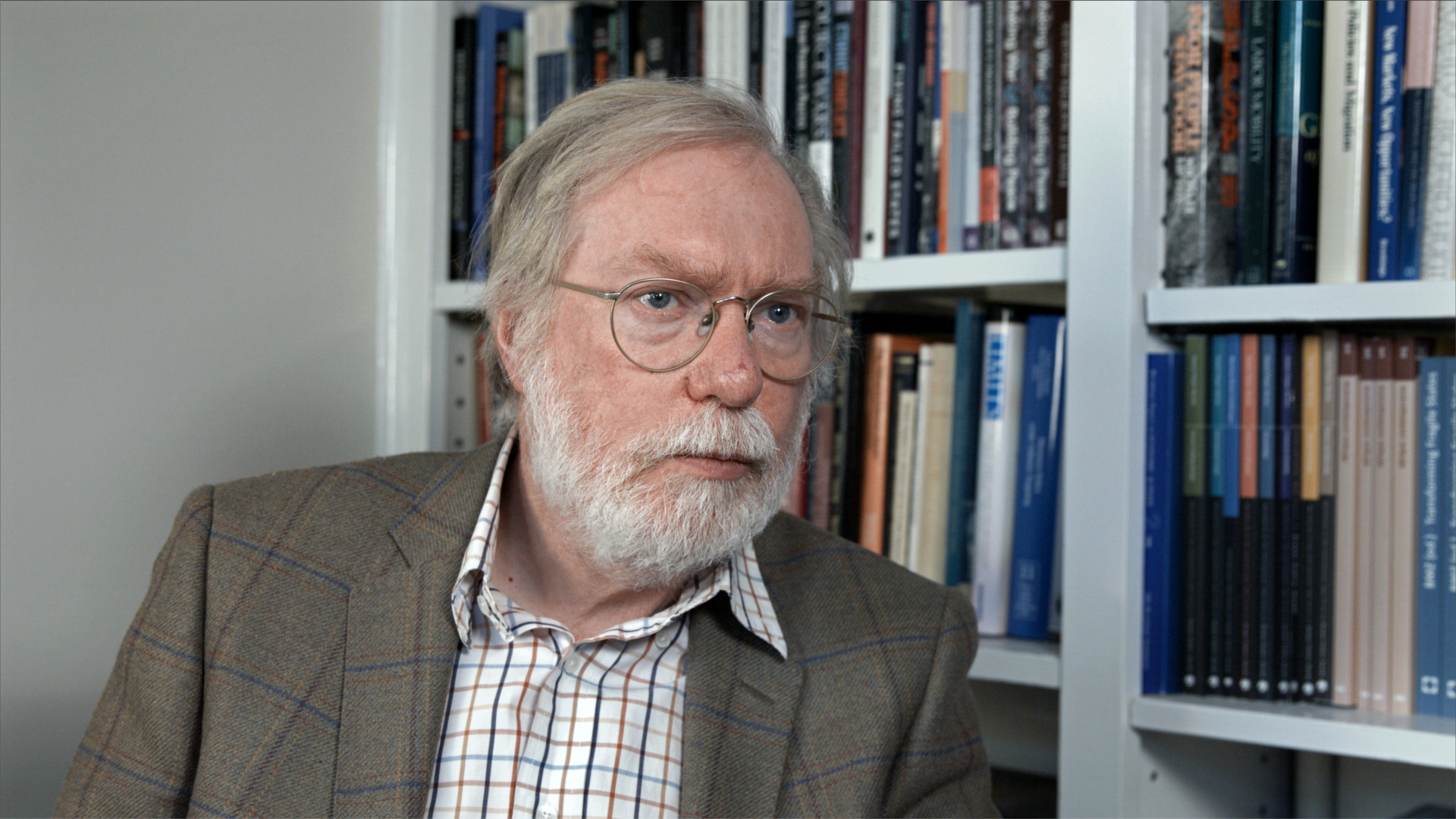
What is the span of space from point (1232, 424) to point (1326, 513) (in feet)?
0.41

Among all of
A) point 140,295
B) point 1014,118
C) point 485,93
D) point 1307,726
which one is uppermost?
point 485,93

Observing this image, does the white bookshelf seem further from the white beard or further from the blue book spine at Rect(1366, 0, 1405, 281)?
the white beard

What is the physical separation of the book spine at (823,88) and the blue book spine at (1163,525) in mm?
458

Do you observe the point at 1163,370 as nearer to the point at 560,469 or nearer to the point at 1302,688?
the point at 1302,688

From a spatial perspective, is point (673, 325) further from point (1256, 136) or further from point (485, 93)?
point (485, 93)

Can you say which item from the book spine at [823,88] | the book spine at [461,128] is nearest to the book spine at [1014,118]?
the book spine at [823,88]

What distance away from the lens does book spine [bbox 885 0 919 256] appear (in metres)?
1.38

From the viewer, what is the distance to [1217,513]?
1.22 meters

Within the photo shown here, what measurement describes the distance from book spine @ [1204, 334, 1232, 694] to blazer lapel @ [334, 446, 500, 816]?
75 cm

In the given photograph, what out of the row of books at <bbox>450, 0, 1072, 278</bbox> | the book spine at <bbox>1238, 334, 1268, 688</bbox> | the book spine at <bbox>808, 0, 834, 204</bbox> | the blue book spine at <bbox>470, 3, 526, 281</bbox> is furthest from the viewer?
the blue book spine at <bbox>470, 3, 526, 281</bbox>

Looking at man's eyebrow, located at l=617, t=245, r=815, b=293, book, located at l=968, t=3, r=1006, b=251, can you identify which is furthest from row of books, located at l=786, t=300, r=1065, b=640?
man's eyebrow, located at l=617, t=245, r=815, b=293

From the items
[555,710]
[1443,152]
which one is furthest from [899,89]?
[555,710]

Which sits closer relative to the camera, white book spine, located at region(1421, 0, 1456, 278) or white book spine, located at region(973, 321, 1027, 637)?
white book spine, located at region(1421, 0, 1456, 278)

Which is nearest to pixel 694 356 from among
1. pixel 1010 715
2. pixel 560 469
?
pixel 560 469
